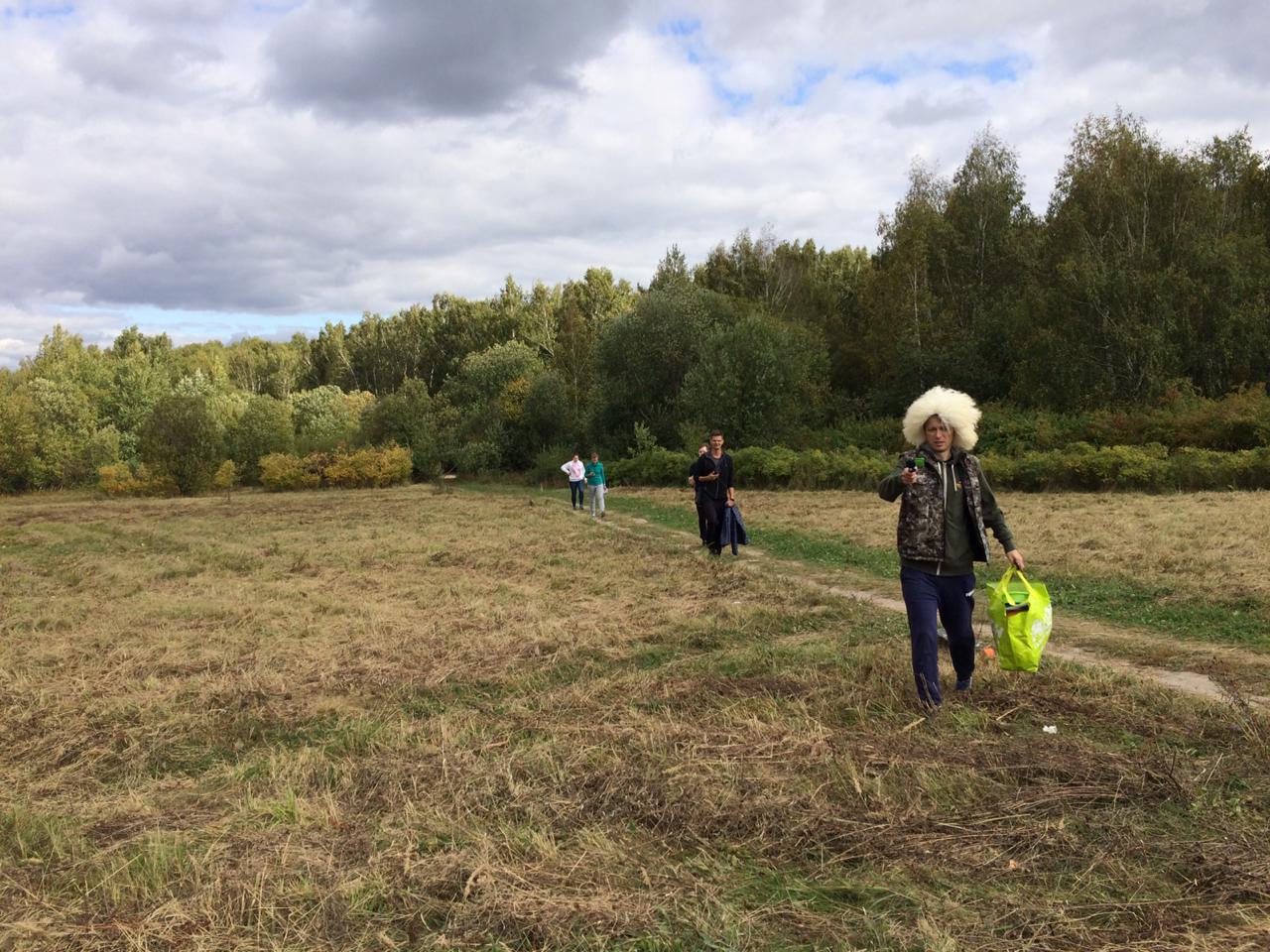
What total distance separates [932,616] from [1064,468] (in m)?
21.8

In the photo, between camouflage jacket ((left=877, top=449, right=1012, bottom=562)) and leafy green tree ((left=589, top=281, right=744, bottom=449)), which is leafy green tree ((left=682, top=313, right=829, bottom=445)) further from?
camouflage jacket ((left=877, top=449, right=1012, bottom=562))

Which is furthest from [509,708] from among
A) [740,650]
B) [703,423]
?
[703,423]

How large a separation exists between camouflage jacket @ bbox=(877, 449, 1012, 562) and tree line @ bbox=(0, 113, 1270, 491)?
28.1 metres

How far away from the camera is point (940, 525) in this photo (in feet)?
17.7

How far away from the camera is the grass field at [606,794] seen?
127 inches

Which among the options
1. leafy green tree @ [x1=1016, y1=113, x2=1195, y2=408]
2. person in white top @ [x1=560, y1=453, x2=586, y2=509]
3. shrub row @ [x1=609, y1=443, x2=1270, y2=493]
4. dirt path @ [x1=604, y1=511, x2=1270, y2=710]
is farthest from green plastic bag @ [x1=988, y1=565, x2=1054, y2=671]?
leafy green tree @ [x1=1016, y1=113, x2=1195, y2=408]

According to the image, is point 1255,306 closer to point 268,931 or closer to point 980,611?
point 980,611

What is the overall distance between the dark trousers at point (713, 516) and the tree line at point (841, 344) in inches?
874

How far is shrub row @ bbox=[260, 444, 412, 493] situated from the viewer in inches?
1758

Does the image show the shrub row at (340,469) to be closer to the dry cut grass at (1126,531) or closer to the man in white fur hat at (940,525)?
the dry cut grass at (1126,531)

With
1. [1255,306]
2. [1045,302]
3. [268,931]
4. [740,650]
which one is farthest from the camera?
[1045,302]

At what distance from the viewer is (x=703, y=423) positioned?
3638 centimetres

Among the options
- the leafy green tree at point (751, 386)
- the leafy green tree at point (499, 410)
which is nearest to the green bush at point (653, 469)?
the leafy green tree at point (751, 386)

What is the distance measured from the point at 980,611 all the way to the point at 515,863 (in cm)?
657
